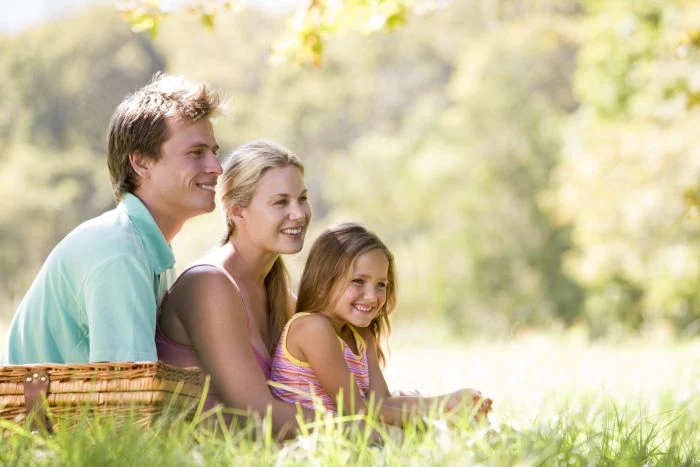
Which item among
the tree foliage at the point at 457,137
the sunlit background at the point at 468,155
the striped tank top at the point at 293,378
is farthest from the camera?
the tree foliage at the point at 457,137

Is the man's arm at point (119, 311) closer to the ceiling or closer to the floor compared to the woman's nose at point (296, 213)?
closer to the floor

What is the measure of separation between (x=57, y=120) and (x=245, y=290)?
35.0 m

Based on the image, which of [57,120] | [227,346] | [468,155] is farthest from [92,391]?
[57,120]

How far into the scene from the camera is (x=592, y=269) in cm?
1551

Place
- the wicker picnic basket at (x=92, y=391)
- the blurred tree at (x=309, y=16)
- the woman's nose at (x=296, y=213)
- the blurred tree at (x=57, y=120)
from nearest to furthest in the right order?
the wicker picnic basket at (x=92, y=391) < the woman's nose at (x=296, y=213) < the blurred tree at (x=309, y=16) < the blurred tree at (x=57, y=120)

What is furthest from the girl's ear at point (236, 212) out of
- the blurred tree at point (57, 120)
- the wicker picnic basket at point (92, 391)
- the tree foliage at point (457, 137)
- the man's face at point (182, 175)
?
the blurred tree at point (57, 120)

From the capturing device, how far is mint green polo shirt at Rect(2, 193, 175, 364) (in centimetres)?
310

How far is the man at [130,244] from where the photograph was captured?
3.12m

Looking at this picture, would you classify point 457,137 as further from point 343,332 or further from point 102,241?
point 102,241

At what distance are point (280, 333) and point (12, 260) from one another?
1156 inches

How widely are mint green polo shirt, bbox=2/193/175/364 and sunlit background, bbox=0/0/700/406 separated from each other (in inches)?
27.0

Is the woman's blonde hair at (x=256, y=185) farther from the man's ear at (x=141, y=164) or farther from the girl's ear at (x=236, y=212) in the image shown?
the man's ear at (x=141, y=164)

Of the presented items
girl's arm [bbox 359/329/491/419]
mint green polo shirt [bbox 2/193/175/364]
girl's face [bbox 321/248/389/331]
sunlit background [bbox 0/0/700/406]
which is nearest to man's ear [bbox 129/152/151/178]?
mint green polo shirt [bbox 2/193/175/364]

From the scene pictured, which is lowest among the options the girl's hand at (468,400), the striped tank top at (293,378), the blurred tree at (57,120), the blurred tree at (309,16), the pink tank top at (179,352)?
the girl's hand at (468,400)
